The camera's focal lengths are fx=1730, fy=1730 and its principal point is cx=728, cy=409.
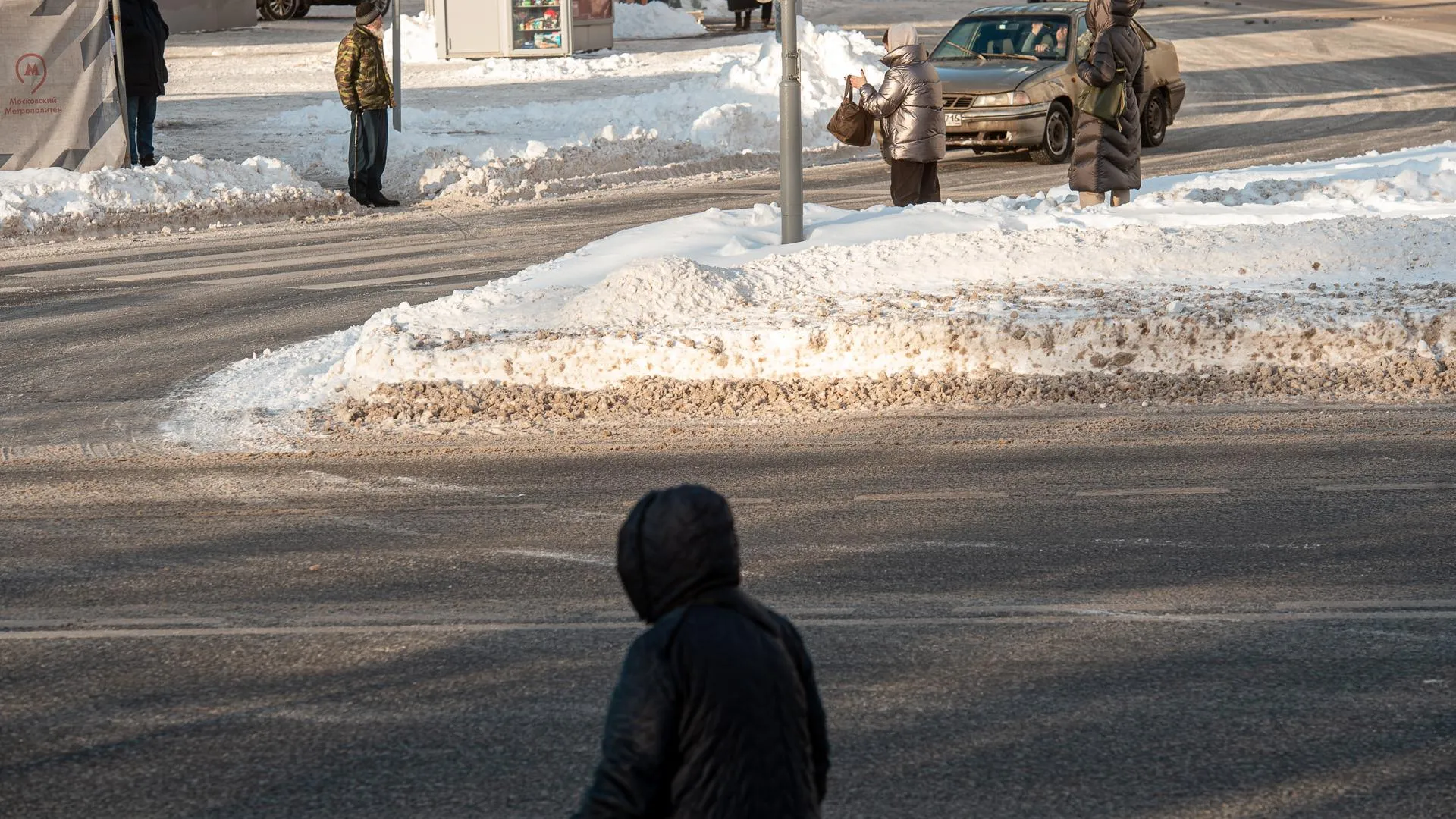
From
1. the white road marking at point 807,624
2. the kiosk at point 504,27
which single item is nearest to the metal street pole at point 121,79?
the white road marking at point 807,624

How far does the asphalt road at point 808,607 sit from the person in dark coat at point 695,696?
1.90 metres

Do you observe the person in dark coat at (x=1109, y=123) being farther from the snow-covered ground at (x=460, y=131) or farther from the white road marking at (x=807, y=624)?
A: the white road marking at (x=807, y=624)

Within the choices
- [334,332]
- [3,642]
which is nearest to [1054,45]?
[334,332]

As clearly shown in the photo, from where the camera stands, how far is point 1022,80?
2048cm

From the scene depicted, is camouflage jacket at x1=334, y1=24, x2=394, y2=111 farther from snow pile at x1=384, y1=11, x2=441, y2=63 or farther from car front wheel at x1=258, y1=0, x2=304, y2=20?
car front wheel at x1=258, y1=0, x2=304, y2=20

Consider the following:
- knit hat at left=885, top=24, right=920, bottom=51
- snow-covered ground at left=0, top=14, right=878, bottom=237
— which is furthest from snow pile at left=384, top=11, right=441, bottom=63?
knit hat at left=885, top=24, right=920, bottom=51

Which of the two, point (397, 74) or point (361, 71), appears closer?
point (361, 71)

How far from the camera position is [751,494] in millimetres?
7875

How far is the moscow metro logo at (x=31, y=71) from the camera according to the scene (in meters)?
18.1

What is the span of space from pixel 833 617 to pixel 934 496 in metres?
1.87

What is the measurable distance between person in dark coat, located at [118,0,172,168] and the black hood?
17439 millimetres

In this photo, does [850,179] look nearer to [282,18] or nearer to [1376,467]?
[1376,467]

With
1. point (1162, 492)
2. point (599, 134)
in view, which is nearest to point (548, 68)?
point (599, 134)

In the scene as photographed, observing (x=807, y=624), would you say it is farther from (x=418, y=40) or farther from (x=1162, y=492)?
(x=418, y=40)
